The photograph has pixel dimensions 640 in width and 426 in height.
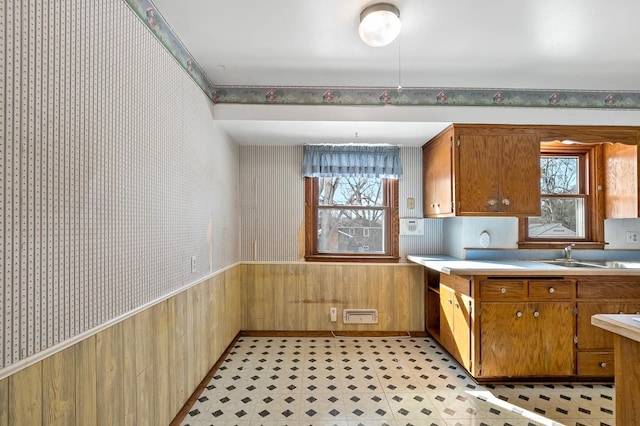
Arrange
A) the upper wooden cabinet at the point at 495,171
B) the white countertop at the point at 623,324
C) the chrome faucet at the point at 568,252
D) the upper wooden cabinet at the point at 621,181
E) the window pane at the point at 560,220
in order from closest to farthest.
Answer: the white countertop at the point at 623,324
the upper wooden cabinet at the point at 495,171
the upper wooden cabinet at the point at 621,181
the chrome faucet at the point at 568,252
the window pane at the point at 560,220

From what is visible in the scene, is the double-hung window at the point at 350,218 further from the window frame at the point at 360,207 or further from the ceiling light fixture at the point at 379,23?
the ceiling light fixture at the point at 379,23

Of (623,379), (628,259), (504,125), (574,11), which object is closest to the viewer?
(623,379)

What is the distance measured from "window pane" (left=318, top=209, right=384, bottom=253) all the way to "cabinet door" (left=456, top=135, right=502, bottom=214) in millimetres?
1151

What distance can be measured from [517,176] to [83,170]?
3.14 meters

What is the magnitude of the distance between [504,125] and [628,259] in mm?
1977

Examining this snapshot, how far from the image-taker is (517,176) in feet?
9.44

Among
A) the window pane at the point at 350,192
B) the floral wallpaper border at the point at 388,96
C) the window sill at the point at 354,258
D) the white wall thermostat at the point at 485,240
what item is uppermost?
the floral wallpaper border at the point at 388,96

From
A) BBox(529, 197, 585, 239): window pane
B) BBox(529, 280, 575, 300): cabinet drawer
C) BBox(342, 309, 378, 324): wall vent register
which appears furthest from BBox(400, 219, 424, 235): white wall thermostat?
BBox(529, 280, 575, 300): cabinet drawer

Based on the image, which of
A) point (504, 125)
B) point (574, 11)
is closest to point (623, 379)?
point (574, 11)

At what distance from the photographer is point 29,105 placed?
3.46 feet

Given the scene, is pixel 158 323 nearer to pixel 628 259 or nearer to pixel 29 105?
pixel 29 105

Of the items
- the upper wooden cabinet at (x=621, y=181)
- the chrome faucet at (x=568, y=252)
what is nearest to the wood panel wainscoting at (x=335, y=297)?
the chrome faucet at (x=568, y=252)

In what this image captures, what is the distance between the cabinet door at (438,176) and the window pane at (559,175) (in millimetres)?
1120

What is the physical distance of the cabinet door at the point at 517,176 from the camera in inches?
113
